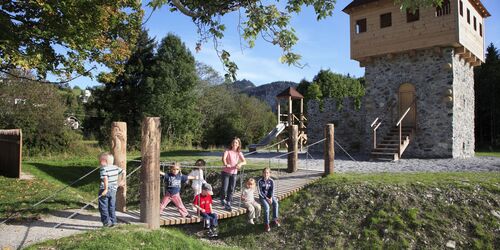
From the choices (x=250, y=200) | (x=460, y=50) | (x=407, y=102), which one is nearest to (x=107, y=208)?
(x=250, y=200)

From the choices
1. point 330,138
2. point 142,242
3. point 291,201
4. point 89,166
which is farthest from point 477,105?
point 142,242

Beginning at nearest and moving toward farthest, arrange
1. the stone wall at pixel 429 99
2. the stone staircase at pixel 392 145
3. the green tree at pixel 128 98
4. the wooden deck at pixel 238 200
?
the wooden deck at pixel 238 200
the stone staircase at pixel 392 145
the stone wall at pixel 429 99
the green tree at pixel 128 98

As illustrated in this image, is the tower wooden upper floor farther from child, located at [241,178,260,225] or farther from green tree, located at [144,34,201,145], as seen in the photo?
green tree, located at [144,34,201,145]

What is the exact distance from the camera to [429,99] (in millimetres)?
15898

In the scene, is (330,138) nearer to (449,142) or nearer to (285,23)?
(285,23)

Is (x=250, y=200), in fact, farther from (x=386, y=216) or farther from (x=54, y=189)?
(x=54, y=189)

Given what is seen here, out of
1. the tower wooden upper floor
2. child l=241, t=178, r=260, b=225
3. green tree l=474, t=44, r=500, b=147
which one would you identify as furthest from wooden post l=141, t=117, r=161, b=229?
green tree l=474, t=44, r=500, b=147

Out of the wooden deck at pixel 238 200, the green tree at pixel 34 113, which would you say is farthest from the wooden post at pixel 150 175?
the green tree at pixel 34 113

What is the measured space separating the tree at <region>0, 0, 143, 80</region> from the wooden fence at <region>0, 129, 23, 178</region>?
5.12 meters

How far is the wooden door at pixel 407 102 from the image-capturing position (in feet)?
54.1

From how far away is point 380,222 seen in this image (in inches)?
314

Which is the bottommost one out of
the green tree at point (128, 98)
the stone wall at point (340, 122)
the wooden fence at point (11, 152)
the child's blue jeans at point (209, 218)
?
the child's blue jeans at point (209, 218)

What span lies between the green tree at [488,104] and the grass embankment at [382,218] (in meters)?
21.8

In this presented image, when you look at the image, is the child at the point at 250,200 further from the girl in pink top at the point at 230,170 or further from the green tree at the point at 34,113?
the green tree at the point at 34,113
